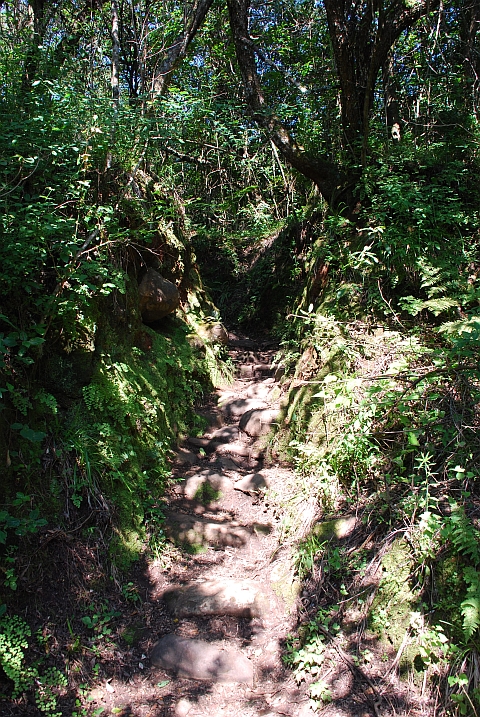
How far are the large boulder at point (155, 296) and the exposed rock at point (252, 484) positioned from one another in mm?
2544

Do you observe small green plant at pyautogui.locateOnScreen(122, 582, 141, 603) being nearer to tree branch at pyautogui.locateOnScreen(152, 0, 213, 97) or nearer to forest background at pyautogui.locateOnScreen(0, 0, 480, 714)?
forest background at pyautogui.locateOnScreen(0, 0, 480, 714)

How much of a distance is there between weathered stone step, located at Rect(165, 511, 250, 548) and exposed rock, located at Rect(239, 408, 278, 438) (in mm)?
1467

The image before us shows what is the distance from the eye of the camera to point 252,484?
16.9 ft

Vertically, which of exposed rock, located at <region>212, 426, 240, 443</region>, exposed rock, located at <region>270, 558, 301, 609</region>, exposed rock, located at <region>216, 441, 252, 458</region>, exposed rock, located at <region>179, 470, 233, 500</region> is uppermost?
exposed rock, located at <region>212, 426, 240, 443</region>

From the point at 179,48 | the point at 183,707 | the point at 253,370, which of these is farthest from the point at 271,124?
the point at 183,707

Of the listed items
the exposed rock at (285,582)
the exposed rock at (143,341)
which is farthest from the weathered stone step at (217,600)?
the exposed rock at (143,341)

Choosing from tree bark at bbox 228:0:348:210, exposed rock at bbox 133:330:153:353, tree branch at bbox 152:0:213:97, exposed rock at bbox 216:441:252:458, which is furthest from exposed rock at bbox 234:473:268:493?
tree branch at bbox 152:0:213:97

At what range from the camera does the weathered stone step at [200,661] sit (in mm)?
Result: 3344

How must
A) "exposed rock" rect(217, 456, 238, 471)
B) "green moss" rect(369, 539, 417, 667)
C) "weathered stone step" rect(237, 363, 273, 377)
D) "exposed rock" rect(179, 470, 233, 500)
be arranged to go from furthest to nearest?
"weathered stone step" rect(237, 363, 273, 377), "exposed rock" rect(217, 456, 238, 471), "exposed rock" rect(179, 470, 233, 500), "green moss" rect(369, 539, 417, 667)

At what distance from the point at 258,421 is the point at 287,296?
155 inches

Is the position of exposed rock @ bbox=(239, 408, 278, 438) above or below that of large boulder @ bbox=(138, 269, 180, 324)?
below

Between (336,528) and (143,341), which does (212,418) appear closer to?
(143,341)

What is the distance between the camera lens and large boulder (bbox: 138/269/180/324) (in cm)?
623

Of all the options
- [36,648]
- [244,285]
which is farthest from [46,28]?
[36,648]
